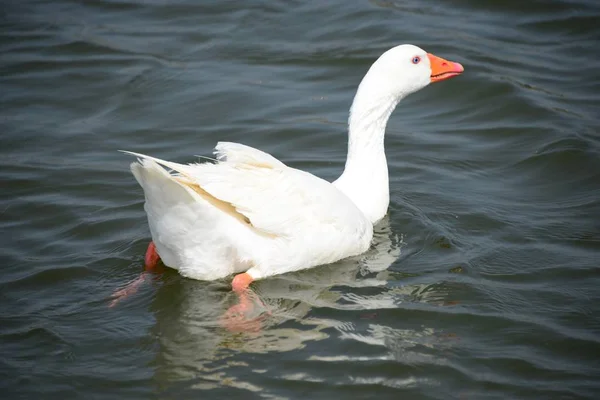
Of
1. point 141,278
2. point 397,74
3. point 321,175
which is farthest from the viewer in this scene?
point 321,175

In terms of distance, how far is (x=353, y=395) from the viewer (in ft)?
16.0

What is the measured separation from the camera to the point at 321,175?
845 centimetres

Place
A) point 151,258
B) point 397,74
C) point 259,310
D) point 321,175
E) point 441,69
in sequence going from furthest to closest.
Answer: point 321,175
point 441,69
point 397,74
point 151,258
point 259,310

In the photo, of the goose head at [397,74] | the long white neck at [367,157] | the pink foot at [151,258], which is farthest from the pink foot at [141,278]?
the goose head at [397,74]

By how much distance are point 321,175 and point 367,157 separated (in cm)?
128

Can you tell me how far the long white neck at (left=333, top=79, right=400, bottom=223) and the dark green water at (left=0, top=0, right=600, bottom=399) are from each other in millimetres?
364

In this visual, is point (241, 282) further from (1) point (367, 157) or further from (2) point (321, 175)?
(2) point (321, 175)

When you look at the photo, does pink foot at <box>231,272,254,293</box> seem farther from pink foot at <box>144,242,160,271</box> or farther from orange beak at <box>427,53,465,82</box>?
orange beak at <box>427,53,465,82</box>

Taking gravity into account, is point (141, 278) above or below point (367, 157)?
below

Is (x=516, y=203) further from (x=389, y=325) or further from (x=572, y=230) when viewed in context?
(x=389, y=325)

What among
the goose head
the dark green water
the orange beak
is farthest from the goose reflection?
the orange beak

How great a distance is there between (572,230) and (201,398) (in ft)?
13.2

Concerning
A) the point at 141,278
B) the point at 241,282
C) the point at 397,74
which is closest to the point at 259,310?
the point at 241,282

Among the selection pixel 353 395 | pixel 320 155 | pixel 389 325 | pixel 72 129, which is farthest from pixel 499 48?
pixel 353 395
